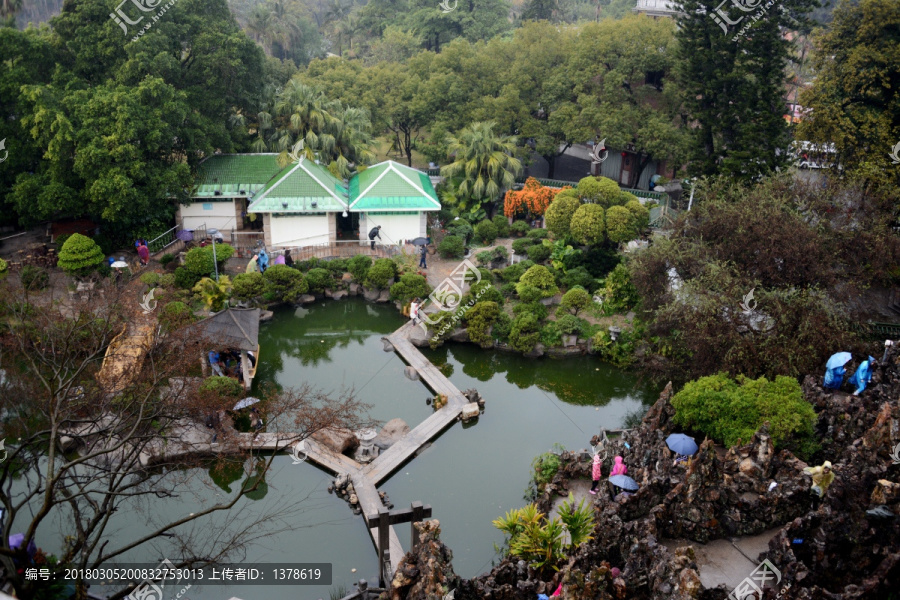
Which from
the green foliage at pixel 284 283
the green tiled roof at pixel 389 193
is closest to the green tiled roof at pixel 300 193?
the green tiled roof at pixel 389 193

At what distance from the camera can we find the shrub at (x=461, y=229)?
27469mm

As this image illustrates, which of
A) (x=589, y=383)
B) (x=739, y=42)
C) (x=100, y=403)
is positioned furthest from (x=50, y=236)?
(x=739, y=42)

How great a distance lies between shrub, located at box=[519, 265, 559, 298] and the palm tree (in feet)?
25.0

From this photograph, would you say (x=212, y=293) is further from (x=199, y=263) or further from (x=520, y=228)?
(x=520, y=228)

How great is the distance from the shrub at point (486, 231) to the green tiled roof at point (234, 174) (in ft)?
27.3

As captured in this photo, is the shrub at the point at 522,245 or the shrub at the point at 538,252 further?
the shrub at the point at 522,245

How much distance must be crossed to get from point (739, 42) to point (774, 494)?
17036mm

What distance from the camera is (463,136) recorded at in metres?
29.1

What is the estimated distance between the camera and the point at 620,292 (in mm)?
21672

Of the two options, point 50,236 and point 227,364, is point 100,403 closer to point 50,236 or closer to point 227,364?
point 227,364

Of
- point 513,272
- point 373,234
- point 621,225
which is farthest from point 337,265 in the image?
point 621,225

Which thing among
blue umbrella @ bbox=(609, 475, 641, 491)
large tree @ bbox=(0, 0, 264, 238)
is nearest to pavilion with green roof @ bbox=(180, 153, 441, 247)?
large tree @ bbox=(0, 0, 264, 238)

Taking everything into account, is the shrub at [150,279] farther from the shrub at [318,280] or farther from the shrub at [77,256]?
the shrub at [318,280]

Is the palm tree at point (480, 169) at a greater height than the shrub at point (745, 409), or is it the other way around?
the palm tree at point (480, 169)
